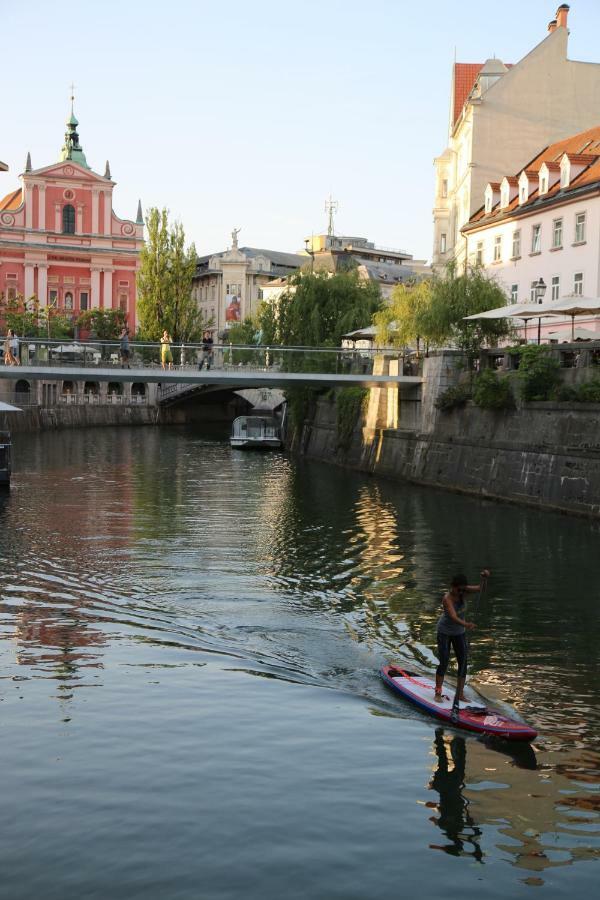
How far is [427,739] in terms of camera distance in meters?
15.0

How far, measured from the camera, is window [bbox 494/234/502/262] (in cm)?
6056

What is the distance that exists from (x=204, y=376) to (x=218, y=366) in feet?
2.77

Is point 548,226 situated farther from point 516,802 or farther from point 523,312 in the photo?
point 516,802

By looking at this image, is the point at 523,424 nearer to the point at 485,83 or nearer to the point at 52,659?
the point at 52,659

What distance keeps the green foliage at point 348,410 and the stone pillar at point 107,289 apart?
2497 inches

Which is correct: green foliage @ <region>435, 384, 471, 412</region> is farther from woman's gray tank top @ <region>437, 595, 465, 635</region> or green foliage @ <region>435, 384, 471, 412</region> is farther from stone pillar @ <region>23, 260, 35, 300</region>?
stone pillar @ <region>23, 260, 35, 300</region>

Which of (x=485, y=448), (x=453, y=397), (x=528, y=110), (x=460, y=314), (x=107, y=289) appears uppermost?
(x=528, y=110)

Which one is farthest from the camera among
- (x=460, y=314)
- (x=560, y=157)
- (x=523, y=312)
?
(x=560, y=157)

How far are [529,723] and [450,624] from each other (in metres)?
1.66

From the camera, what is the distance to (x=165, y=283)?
323 ft

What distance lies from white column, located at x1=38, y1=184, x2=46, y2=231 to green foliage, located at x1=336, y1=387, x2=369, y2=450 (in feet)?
214

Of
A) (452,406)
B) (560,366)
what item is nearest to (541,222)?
(452,406)

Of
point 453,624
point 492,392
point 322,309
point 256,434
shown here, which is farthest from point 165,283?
point 453,624

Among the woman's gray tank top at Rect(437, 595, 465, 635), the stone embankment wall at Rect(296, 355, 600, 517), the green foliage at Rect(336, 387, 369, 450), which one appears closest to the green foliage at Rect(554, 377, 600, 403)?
the stone embankment wall at Rect(296, 355, 600, 517)
